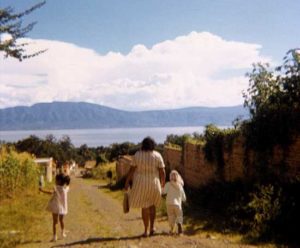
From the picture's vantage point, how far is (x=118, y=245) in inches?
376

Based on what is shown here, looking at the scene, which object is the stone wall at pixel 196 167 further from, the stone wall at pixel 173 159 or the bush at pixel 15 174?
the bush at pixel 15 174

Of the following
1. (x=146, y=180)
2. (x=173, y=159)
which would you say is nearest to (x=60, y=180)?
(x=146, y=180)

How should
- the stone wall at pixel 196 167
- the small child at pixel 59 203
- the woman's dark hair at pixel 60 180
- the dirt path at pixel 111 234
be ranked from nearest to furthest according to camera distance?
the dirt path at pixel 111 234 < the small child at pixel 59 203 < the woman's dark hair at pixel 60 180 < the stone wall at pixel 196 167

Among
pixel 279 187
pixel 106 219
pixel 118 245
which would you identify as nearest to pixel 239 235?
pixel 279 187

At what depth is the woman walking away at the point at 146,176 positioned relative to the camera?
10250mm

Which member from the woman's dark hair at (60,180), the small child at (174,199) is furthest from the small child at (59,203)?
the small child at (174,199)

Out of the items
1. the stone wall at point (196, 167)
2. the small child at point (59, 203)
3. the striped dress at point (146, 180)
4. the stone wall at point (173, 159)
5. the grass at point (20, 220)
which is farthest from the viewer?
the stone wall at point (173, 159)

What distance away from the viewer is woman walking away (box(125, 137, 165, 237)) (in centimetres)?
1025

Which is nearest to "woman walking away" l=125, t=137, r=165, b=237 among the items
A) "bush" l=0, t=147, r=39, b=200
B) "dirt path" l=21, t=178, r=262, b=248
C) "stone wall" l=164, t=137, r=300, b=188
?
"dirt path" l=21, t=178, r=262, b=248

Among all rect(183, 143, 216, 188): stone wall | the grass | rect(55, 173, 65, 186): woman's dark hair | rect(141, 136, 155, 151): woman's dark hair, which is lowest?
the grass

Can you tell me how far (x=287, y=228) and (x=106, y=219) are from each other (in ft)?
22.1

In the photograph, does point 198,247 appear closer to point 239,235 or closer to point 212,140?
point 239,235

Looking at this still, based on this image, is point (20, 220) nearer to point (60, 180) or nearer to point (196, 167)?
point (60, 180)

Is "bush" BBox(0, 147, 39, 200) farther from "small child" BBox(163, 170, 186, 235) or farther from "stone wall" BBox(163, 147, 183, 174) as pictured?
"small child" BBox(163, 170, 186, 235)
